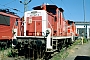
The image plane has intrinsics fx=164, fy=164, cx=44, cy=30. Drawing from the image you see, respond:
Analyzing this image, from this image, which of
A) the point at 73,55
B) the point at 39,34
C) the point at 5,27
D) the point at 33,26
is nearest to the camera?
the point at 73,55

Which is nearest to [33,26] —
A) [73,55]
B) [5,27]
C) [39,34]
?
[39,34]

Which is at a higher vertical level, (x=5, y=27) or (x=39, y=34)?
(x=5, y=27)

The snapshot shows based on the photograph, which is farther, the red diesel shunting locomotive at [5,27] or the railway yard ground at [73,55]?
the red diesel shunting locomotive at [5,27]

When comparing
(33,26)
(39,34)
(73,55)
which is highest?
(33,26)

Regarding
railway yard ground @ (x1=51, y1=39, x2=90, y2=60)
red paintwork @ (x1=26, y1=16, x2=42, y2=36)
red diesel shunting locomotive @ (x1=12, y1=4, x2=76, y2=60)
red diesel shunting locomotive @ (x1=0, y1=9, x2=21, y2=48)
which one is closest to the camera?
railway yard ground @ (x1=51, y1=39, x2=90, y2=60)

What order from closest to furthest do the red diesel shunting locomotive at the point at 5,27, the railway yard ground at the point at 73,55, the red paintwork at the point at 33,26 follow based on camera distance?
1. the railway yard ground at the point at 73,55
2. the red paintwork at the point at 33,26
3. the red diesel shunting locomotive at the point at 5,27

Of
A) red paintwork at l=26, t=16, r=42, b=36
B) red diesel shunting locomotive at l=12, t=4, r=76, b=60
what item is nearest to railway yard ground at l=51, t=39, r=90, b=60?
red diesel shunting locomotive at l=12, t=4, r=76, b=60

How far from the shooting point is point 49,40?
340 inches

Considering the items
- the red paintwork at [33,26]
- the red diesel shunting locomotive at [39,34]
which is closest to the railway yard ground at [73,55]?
the red diesel shunting locomotive at [39,34]

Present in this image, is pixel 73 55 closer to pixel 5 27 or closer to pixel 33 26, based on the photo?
pixel 33 26

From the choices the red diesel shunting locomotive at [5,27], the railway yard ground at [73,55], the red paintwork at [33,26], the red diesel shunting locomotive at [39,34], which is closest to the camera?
the railway yard ground at [73,55]

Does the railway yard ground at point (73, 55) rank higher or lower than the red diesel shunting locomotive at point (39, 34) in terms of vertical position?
lower

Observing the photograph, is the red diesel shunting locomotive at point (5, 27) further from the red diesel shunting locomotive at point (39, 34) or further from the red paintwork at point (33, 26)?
the red paintwork at point (33, 26)

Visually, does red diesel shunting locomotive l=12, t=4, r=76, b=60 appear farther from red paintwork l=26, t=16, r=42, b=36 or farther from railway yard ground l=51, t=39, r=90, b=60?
railway yard ground l=51, t=39, r=90, b=60
